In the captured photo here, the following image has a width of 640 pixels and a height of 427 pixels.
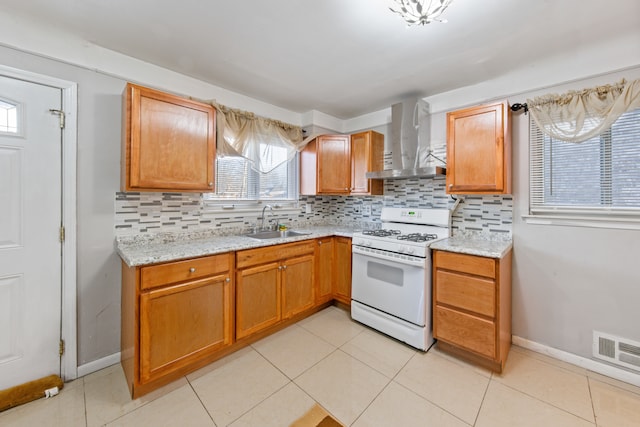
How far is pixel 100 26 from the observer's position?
5.62ft

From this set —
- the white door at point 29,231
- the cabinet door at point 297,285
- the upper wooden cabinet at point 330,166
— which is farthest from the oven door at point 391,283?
the white door at point 29,231

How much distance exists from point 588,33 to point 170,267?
128 inches

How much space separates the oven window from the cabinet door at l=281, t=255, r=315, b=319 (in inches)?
24.3

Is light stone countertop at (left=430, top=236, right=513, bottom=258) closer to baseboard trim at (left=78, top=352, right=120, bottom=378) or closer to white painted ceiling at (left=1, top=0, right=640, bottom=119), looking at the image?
white painted ceiling at (left=1, top=0, right=640, bottom=119)

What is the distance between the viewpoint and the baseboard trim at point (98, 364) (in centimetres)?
188

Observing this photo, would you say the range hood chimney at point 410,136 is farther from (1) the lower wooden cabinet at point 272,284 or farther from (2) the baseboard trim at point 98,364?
(2) the baseboard trim at point 98,364

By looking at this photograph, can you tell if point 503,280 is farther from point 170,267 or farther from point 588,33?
point 170,267

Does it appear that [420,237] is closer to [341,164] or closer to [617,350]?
[341,164]

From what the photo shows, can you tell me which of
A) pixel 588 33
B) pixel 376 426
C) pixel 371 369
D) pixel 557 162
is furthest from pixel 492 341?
pixel 588 33

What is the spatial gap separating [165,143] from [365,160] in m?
Result: 2.08

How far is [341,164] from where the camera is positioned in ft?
10.7

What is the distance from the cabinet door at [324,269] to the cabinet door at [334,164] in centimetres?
69

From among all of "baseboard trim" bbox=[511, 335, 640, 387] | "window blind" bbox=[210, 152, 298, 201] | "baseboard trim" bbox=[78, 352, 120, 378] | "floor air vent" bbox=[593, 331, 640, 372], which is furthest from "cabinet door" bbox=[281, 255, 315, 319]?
"floor air vent" bbox=[593, 331, 640, 372]

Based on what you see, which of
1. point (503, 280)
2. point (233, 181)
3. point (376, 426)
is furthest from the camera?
point (233, 181)
